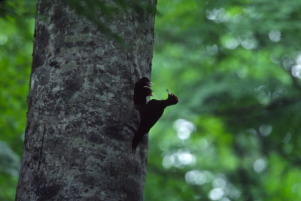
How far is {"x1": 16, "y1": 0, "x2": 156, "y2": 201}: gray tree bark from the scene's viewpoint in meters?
2.32

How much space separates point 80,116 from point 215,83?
26.8ft

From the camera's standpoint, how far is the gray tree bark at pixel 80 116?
91.5 inches

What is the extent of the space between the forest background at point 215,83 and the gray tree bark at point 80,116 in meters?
3.85

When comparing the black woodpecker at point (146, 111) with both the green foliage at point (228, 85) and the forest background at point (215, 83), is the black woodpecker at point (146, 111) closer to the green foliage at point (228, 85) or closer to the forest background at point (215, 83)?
the forest background at point (215, 83)

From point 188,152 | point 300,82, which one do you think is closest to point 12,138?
point 188,152

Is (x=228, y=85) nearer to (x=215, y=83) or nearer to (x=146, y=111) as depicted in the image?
(x=215, y=83)

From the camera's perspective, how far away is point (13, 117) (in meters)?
6.90

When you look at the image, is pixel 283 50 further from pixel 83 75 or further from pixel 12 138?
pixel 83 75

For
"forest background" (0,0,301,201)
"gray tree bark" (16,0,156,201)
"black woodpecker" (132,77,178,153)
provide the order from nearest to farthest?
"gray tree bark" (16,0,156,201)
"black woodpecker" (132,77,178,153)
"forest background" (0,0,301,201)

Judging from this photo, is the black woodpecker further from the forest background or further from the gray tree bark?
the forest background

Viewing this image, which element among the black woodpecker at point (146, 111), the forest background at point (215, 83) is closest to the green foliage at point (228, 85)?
the forest background at point (215, 83)

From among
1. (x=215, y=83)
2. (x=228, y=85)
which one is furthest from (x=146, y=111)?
(x=215, y=83)

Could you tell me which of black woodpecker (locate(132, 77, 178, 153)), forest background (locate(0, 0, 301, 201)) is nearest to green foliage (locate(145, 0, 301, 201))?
forest background (locate(0, 0, 301, 201))

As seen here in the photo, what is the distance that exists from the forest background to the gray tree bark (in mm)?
3853
